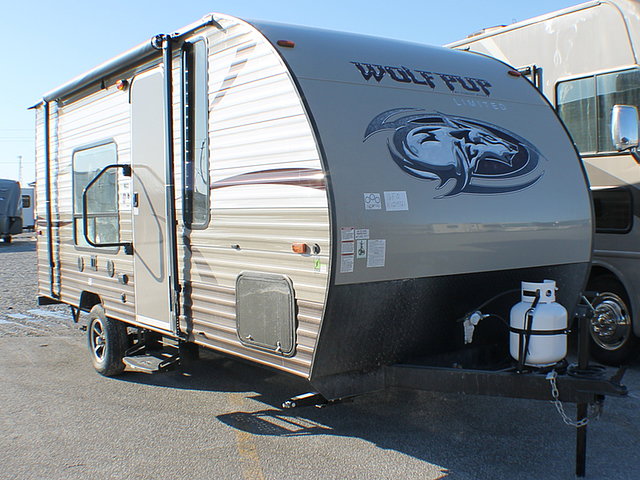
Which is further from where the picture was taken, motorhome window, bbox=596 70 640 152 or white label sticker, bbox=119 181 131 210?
motorhome window, bbox=596 70 640 152

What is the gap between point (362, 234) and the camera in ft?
13.5

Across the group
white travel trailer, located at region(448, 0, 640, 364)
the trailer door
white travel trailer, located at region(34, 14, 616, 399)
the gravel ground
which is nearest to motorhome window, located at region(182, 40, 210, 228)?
white travel trailer, located at region(34, 14, 616, 399)

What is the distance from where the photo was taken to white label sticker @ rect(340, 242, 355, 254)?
13.3 ft

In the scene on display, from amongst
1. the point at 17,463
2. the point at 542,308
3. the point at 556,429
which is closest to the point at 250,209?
the point at 542,308

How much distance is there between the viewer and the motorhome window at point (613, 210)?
6.64 metres

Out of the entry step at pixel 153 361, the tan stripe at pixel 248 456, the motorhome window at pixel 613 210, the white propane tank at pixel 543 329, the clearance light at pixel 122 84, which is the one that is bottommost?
the tan stripe at pixel 248 456

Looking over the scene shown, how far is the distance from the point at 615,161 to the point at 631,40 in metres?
1.14

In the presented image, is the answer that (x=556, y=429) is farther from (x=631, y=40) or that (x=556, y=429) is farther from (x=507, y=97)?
(x=631, y=40)

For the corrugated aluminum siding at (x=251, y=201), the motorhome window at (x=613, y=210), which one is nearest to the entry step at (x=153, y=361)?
the corrugated aluminum siding at (x=251, y=201)

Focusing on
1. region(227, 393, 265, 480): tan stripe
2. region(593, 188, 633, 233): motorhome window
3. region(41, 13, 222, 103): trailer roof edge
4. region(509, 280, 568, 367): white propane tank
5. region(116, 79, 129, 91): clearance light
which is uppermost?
region(41, 13, 222, 103): trailer roof edge

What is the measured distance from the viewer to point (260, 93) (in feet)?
15.0

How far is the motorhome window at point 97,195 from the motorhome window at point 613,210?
4.68 meters

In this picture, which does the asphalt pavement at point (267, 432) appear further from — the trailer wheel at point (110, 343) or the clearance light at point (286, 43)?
the clearance light at point (286, 43)

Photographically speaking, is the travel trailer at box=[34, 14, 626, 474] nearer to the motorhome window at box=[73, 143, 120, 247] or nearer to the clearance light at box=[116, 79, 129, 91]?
the clearance light at box=[116, 79, 129, 91]
